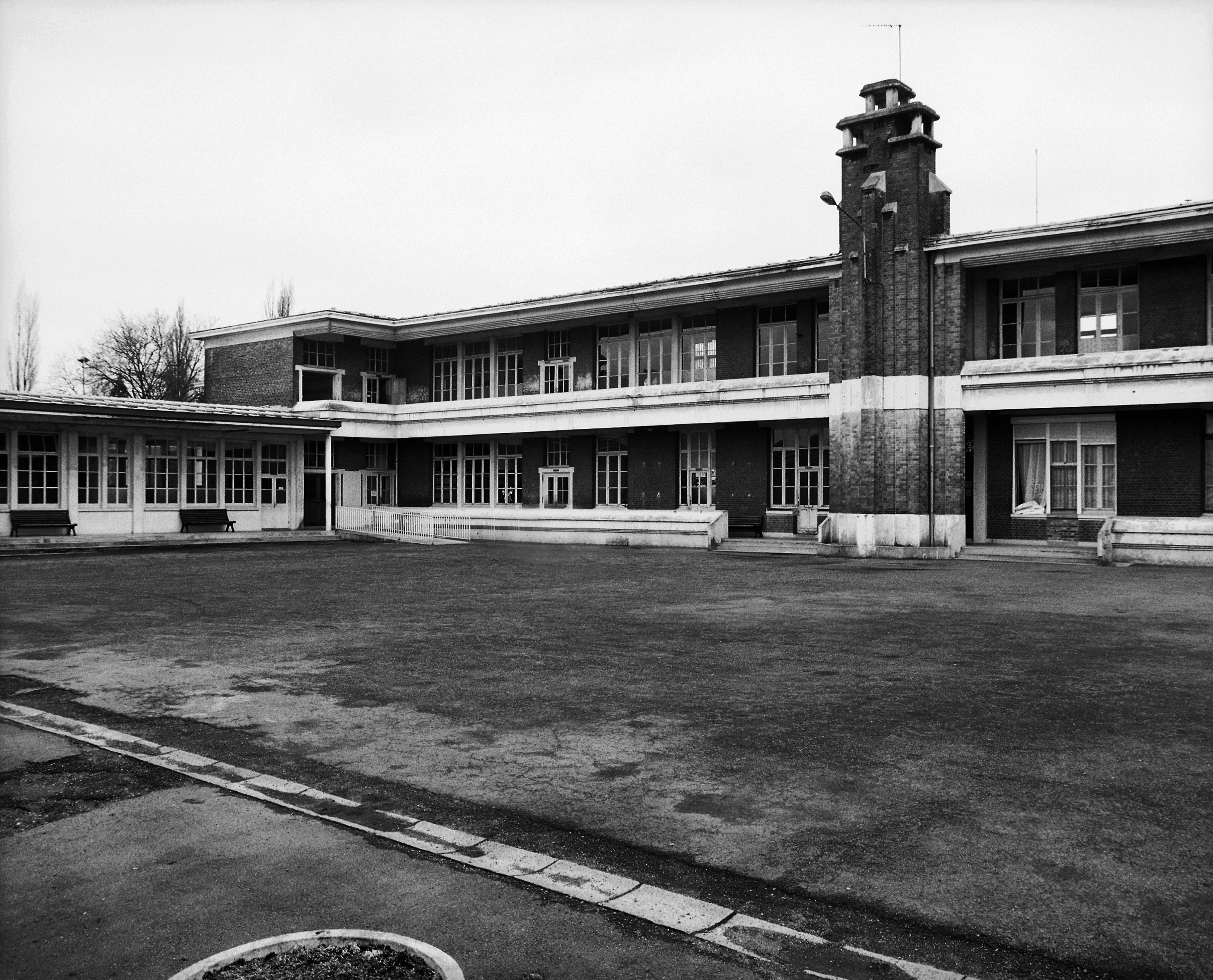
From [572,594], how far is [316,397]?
26201mm

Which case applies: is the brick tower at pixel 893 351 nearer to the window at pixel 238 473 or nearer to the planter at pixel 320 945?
the window at pixel 238 473

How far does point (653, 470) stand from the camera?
33.7m

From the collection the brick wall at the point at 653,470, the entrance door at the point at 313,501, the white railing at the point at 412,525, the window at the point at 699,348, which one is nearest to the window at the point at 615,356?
the window at the point at 699,348

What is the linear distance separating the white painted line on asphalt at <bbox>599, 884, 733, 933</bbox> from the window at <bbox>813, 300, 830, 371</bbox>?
2740 centimetres

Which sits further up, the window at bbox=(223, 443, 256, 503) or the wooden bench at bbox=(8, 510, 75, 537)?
the window at bbox=(223, 443, 256, 503)

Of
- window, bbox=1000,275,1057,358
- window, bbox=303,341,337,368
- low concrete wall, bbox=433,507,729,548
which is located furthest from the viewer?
window, bbox=303,341,337,368

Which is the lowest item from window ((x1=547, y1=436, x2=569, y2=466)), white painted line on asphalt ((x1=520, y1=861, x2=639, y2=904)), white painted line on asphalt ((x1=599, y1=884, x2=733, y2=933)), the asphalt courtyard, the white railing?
white painted line on asphalt ((x1=599, y1=884, x2=733, y2=933))

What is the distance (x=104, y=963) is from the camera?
3723mm

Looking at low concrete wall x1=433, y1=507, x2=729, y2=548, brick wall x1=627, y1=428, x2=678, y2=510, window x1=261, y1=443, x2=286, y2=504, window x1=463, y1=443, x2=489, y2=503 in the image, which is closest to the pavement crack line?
low concrete wall x1=433, y1=507, x2=729, y2=548

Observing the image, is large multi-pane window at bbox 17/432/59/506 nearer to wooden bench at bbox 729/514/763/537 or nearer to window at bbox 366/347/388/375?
window at bbox 366/347/388/375

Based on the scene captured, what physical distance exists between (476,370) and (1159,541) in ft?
80.9

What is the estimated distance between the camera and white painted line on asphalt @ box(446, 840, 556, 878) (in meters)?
4.58

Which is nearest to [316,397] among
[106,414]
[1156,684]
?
[106,414]

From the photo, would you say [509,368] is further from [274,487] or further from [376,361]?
[274,487]
